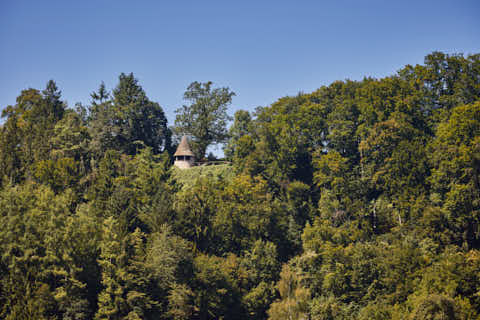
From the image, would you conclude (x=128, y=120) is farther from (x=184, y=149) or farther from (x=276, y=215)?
(x=276, y=215)

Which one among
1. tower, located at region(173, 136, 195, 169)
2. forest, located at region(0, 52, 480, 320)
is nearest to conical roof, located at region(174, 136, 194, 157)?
tower, located at region(173, 136, 195, 169)

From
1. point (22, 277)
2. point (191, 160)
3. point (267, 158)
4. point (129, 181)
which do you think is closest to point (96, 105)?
point (191, 160)

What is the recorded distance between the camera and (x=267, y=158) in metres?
64.8

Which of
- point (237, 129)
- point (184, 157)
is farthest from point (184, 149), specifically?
point (237, 129)

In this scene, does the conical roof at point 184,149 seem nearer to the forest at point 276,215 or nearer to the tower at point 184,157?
the tower at point 184,157

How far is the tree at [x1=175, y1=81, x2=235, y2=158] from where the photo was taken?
269ft

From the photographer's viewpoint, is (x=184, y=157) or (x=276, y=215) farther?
(x=184, y=157)

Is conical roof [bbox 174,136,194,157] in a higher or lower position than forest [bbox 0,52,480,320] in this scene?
higher

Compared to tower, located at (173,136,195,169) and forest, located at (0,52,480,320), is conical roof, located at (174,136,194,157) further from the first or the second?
forest, located at (0,52,480,320)

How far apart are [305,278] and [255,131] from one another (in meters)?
29.0

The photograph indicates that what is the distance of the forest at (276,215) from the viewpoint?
43.4 meters

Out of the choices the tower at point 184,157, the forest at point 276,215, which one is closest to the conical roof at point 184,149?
the tower at point 184,157

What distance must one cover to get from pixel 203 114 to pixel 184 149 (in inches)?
314

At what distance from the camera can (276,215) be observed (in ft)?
188
